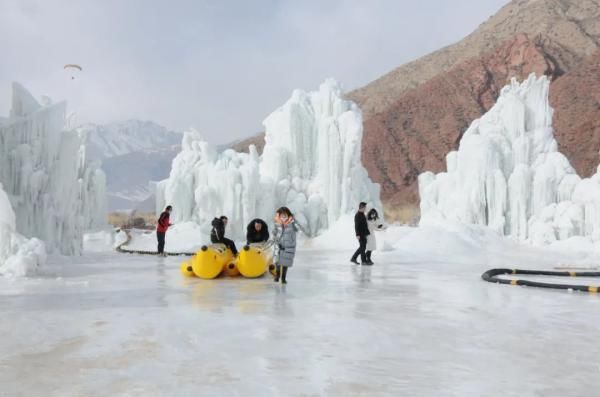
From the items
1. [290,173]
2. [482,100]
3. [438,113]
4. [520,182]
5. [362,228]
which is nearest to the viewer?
[362,228]

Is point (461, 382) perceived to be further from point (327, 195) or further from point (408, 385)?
point (327, 195)

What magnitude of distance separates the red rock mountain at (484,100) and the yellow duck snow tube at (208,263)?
6787cm

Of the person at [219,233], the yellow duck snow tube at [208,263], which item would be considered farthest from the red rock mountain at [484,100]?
the yellow duck snow tube at [208,263]

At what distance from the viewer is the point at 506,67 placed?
94562mm

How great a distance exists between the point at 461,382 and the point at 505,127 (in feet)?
115

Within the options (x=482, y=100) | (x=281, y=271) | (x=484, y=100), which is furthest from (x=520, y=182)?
(x=482, y=100)

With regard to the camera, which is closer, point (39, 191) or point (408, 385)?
point (408, 385)

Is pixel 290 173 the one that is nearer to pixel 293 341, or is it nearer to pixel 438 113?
pixel 293 341

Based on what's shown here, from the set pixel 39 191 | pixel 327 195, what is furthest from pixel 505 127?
pixel 39 191

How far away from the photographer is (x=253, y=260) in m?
12.0

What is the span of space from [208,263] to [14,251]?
438cm

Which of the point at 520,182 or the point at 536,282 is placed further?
the point at 520,182

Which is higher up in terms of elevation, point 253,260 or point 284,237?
point 284,237

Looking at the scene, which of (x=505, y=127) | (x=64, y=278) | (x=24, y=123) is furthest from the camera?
(x=505, y=127)
